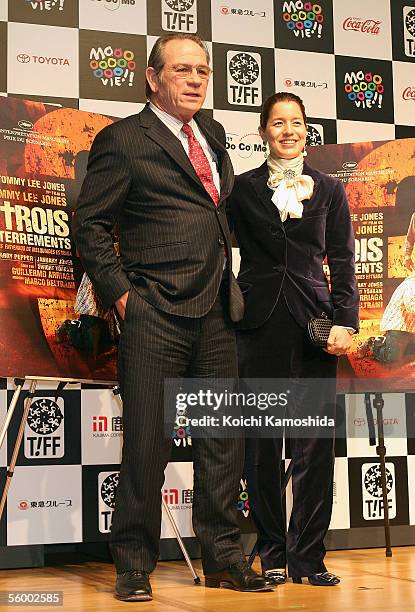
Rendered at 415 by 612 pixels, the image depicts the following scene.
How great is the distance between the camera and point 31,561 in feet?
11.8

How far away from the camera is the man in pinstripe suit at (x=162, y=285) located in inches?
107

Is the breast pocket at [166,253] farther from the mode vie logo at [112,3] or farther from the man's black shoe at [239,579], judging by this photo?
the mode vie logo at [112,3]

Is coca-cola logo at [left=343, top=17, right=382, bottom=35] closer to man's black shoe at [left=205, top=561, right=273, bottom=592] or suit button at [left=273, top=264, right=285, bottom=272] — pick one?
suit button at [left=273, top=264, right=285, bottom=272]

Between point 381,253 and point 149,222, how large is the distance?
1143mm

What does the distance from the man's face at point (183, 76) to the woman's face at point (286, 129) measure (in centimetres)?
28

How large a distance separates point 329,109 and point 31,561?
7.57ft

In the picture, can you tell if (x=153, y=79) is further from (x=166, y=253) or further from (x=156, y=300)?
Answer: (x=156, y=300)

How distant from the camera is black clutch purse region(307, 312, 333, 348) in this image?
2.90m

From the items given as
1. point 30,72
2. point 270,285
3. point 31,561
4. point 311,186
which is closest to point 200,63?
point 311,186

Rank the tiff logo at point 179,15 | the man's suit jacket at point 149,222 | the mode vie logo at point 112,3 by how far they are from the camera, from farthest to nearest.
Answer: the tiff logo at point 179,15, the mode vie logo at point 112,3, the man's suit jacket at point 149,222

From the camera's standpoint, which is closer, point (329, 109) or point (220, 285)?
point (220, 285)

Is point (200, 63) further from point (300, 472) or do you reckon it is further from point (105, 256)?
point (300, 472)

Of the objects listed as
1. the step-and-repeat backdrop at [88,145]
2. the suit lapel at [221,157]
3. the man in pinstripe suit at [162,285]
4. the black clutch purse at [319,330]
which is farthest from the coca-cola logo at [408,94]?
A: the black clutch purse at [319,330]

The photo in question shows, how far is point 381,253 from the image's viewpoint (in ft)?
11.7
